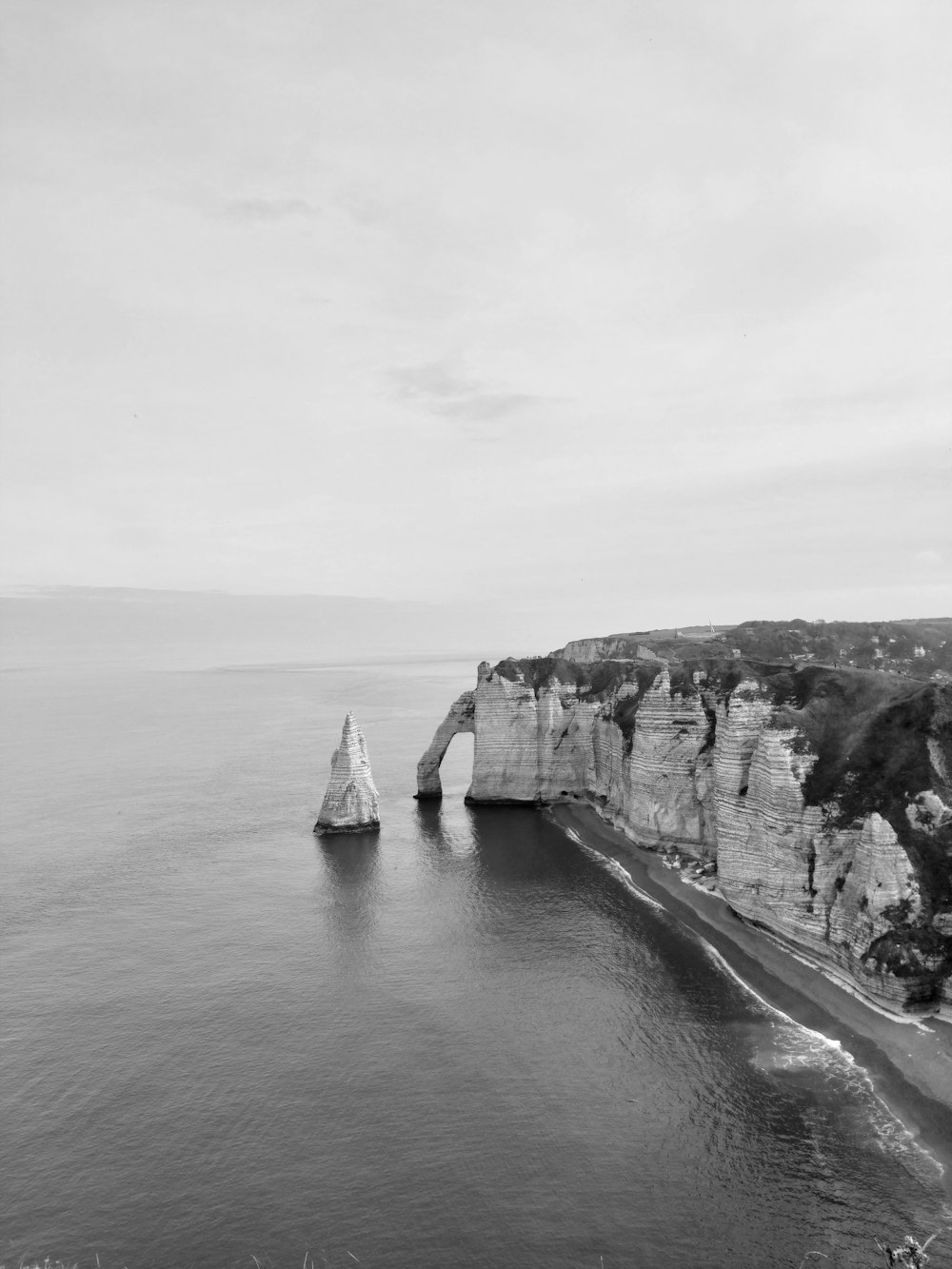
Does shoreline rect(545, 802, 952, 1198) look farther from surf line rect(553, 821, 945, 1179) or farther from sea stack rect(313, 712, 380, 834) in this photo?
sea stack rect(313, 712, 380, 834)

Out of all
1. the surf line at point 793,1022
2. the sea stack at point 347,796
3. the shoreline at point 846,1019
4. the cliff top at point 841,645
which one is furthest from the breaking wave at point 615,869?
the cliff top at point 841,645

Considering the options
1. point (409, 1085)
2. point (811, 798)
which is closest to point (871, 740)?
point (811, 798)

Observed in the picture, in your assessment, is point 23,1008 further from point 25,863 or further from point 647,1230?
point 647,1230

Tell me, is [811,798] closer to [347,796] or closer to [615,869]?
[615,869]

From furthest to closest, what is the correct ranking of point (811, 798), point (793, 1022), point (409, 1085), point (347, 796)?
point (347, 796)
point (811, 798)
point (793, 1022)
point (409, 1085)

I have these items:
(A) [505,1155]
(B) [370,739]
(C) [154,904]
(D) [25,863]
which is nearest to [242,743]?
(B) [370,739]

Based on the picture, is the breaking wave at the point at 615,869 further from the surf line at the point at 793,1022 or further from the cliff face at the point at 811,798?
the cliff face at the point at 811,798
